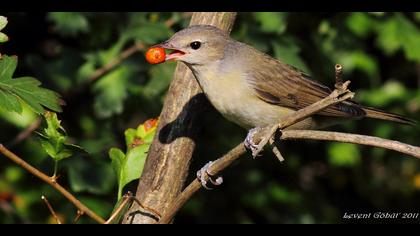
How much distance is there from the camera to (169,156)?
3283 millimetres

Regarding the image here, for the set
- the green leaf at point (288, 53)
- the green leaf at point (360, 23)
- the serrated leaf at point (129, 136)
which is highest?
the green leaf at point (360, 23)

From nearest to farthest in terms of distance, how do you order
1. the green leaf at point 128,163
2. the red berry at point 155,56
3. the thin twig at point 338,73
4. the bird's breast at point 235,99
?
1. the thin twig at point 338,73
2. the green leaf at point 128,163
3. the red berry at point 155,56
4. the bird's breast at point 235,99

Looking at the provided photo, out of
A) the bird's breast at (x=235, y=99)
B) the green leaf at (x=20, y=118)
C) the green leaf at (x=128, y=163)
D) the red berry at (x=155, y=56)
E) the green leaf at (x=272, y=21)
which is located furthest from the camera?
the green leaf at (x=20, y=118)

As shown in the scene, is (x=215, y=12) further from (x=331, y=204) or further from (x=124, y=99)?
(x=331, y=204)

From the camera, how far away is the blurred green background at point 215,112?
436 cm

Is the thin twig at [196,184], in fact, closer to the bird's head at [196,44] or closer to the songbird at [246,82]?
the songbird at [246,82]

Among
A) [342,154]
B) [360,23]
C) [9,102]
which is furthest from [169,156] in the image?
[342,154]

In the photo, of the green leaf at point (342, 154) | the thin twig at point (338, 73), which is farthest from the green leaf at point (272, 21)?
the thin twig at point (338, 73)

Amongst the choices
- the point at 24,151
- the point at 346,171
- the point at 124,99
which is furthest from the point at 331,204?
the point at 24,151

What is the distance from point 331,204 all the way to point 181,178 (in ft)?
9.56

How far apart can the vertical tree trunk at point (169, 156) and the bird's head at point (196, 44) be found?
26 cm

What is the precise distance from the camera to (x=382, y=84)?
19.6ft

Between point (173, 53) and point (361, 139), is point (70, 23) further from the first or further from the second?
point (361, 139)

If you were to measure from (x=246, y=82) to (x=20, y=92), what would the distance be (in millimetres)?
1630
